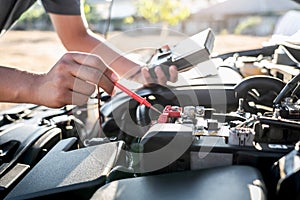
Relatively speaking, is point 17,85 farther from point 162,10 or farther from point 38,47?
point 38,47

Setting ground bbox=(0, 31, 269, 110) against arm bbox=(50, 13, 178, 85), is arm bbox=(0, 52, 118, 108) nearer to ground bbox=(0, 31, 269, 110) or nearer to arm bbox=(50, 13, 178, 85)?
arm bbox=(50, 13, 178, 85)

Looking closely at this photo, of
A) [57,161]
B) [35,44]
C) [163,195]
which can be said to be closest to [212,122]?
[163,195]

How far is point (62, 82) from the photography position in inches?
31.9

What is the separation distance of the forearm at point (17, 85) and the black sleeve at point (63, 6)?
73 cm

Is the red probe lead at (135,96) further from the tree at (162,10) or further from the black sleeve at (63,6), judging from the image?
the tree at (162,10)

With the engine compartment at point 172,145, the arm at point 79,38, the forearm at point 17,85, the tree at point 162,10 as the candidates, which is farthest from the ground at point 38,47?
the forearm at point 17,85

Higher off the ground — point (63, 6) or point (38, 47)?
point (63, 6)

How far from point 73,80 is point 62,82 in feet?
0.08

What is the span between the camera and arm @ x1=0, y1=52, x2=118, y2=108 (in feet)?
2.56

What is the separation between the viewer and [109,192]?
640 millimetres

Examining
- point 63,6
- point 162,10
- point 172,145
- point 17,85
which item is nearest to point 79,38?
point 63,6

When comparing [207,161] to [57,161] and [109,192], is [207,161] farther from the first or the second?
[57,161]

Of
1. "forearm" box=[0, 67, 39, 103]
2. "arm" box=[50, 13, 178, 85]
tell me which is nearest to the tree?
"arm" box=[50, 13, 178, 85]

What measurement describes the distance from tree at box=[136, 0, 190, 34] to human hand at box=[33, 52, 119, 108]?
4550 millimetres
